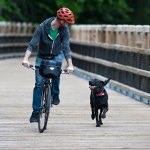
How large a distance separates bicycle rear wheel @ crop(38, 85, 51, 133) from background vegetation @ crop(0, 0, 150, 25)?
93.4 feet

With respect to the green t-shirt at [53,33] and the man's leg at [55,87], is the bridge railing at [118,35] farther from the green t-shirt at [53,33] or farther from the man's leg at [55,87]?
the green t-shirt at [53,33]

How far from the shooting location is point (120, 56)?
19.8 m

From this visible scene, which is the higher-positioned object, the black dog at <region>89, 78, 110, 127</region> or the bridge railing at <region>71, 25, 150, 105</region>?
the black dog at <region>89, 78, 110, 127</region>

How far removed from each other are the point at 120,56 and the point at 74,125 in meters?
7.10

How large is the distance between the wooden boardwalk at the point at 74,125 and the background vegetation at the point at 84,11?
76.2ft

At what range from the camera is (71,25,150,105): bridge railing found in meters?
17.2

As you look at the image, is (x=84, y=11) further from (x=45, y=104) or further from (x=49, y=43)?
(x=45, y=104)

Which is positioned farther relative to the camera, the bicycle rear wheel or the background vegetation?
the background vegetation

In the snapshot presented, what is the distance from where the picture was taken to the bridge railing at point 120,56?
17.2 meters

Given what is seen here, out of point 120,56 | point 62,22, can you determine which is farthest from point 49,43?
point 120,56

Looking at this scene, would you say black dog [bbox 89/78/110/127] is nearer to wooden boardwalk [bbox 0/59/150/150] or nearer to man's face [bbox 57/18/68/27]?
wooden boardwalk [bbox 0/59/150/150]

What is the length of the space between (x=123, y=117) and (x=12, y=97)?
4.32 m

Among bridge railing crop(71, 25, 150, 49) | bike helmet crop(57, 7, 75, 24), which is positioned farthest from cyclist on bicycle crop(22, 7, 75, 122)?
bridge railing crop(71, 25, 150, 49)

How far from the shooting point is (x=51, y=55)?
1225cm
